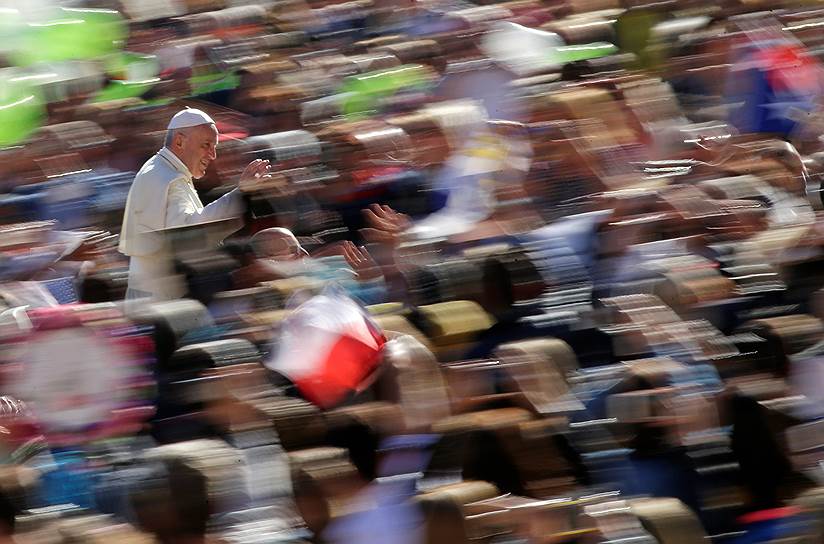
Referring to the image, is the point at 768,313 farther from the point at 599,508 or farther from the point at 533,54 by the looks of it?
the point at 533,54

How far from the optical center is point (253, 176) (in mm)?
4199

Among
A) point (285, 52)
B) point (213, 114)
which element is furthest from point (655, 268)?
point (285, 52)

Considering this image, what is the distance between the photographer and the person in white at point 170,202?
4.12 meters

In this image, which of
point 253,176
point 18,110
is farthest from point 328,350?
point 18,110

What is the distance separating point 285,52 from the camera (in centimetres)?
607

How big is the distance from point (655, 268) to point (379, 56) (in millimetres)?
2491

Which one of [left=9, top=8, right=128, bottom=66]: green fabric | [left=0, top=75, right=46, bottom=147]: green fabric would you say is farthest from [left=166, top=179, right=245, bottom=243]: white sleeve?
[left=9, top=8, right=128, bottom=66]: green fabric

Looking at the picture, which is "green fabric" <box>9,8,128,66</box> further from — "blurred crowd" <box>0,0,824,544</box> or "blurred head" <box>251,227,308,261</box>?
"blurred head" <box>251,227,308,261</box>

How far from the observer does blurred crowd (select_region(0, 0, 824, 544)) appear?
111 inches

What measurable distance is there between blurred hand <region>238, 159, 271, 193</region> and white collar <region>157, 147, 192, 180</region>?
0.19m

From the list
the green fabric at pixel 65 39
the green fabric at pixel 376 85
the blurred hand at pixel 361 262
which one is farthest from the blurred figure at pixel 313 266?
the green fabric at pixel 65 39

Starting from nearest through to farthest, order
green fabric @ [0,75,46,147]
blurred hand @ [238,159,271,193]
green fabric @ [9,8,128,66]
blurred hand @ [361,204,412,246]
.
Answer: blurred hand @ [361,204,412,246] < blurred hand @ [238,159,271,193] < green fabric @ [0,75,46,147] < green fabric @ [9,8,128,66]

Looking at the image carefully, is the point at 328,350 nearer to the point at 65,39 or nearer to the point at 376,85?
the point at 376,85

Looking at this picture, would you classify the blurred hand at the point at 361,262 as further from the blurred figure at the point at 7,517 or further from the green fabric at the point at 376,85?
the green fabric at the point at 376,85
